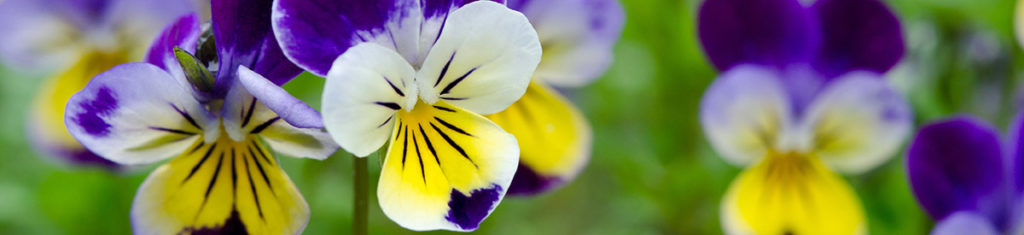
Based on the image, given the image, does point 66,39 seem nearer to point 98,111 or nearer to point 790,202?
point 98,111

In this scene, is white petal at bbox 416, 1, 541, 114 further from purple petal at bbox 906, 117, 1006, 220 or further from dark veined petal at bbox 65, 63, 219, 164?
purple petal at bbox 906, 117, 1006, 220

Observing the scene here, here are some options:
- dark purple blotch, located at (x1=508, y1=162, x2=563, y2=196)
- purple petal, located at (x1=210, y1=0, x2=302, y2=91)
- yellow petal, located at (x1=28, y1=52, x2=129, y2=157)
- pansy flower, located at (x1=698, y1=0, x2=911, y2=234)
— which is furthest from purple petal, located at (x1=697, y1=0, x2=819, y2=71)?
yellow petal, located at (x1=28, y1=52, x2=129, y2=157)

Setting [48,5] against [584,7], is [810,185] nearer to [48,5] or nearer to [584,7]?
[584,7]

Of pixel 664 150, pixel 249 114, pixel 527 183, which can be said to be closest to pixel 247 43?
pixel 249 114

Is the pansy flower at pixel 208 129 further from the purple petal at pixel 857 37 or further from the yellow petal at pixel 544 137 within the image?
the purple petal at pixel 857 37

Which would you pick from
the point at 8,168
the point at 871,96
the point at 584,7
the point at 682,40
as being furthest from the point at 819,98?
the point at 8,168

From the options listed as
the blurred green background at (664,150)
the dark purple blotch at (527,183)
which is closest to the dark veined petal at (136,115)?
the dark purple blotch at (527,183)
